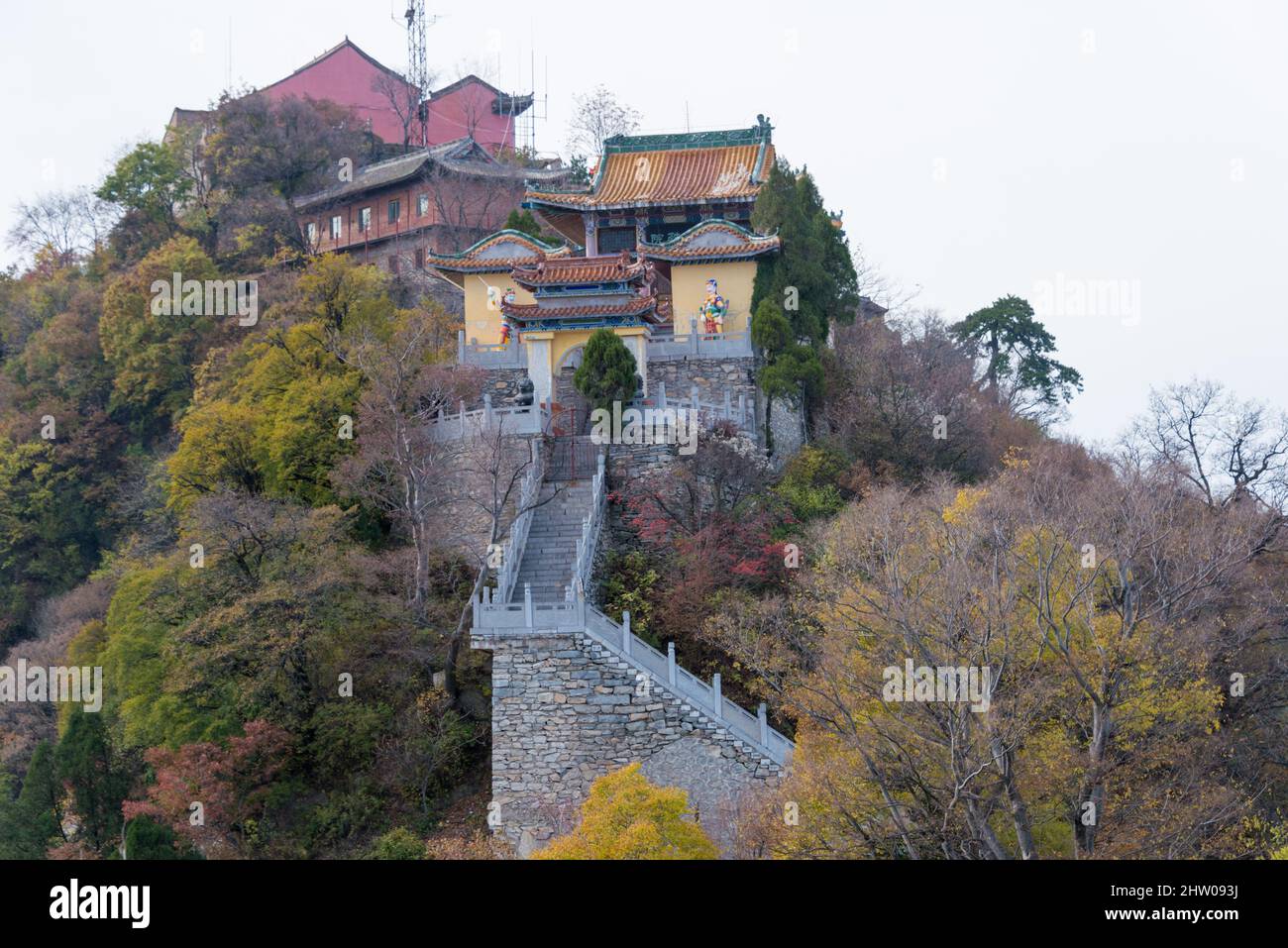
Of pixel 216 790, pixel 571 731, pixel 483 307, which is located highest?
pixel 483 307

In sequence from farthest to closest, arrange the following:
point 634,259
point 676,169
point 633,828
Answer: point 676,169 → point 634,259 → point 633,828

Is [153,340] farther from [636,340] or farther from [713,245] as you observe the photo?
[713,245]

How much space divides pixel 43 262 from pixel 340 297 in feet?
67.6

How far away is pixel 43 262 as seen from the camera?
4638 centimetres

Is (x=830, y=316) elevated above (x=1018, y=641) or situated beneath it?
elevated above

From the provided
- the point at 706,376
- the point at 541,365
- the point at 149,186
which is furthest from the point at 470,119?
the point at 706,376

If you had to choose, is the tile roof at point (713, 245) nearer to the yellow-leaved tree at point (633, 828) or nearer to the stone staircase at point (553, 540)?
the stone staircase at point (553, 540)

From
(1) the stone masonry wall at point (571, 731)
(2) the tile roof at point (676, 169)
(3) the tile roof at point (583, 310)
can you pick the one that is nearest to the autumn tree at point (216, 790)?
(1) the stone masonry wall at point (571, 731)

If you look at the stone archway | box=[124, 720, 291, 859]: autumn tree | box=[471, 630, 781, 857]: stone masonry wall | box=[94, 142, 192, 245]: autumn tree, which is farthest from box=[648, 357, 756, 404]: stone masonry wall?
box=[94, 142, 192, 245]: autumn tree

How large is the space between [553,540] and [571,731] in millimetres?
3918

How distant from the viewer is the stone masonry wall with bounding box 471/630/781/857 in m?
22.1

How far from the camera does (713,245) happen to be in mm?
32375
